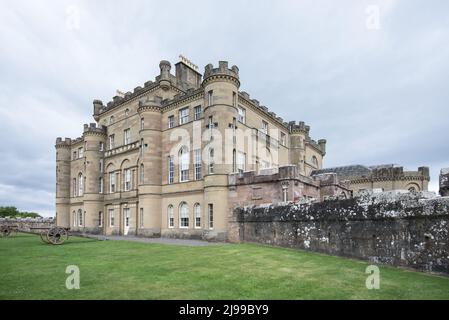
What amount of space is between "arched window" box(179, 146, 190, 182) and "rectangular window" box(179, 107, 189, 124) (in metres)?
2.49

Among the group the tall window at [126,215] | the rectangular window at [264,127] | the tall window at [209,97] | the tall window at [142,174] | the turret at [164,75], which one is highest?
the turret at [164,75]

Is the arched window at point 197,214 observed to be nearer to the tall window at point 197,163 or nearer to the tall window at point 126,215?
the tall window at point 197,163

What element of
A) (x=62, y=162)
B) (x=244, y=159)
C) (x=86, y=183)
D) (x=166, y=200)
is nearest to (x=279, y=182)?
(x=244, y=159)

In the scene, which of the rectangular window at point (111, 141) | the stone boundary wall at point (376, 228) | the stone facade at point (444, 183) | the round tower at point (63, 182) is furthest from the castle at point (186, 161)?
the stone facade at point (444, 183)

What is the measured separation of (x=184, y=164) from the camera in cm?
2831

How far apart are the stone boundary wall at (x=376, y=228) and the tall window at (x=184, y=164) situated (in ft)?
43.4

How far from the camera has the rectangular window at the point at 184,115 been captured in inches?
1131

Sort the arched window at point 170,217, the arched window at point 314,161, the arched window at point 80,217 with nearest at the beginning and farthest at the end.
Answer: the arched window at point 170,217 → the arched window at point 80,217 → the arched window at point 314,161

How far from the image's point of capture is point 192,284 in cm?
798

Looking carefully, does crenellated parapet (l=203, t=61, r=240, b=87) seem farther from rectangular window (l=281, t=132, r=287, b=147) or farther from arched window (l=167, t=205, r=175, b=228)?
rectangular window (l=281, t=132, r=287, b=147)

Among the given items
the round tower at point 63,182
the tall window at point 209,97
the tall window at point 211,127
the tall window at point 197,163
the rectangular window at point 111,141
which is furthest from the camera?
the round tower at point 63,182

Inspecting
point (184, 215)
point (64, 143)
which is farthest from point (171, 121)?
point (64, 143)

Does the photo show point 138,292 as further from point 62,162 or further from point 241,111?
point 62,162
